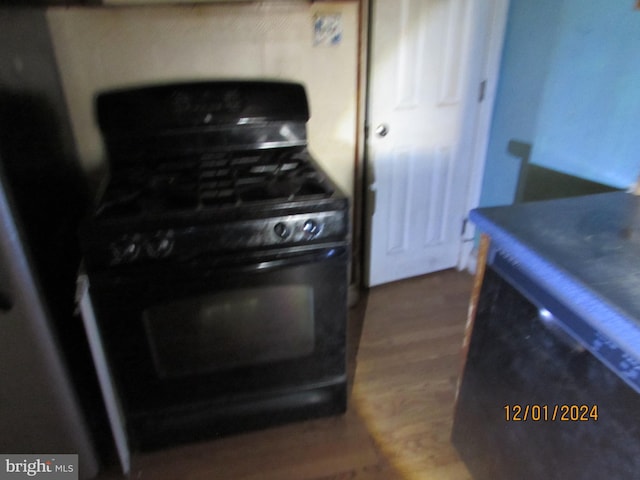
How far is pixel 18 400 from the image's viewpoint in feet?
4.05

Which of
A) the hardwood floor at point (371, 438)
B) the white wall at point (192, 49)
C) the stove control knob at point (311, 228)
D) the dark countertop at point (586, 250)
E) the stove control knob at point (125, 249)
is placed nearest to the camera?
the dark countertop at point (586, 250)

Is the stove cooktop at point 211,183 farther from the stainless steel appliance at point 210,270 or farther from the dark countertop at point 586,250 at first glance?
the dark countertop at point 586,250

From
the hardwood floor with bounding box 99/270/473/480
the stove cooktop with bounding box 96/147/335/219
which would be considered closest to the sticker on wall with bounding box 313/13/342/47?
the stove cooktop with bounding box 96/147/335/219

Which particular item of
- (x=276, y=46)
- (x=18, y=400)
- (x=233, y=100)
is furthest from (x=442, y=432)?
(x=276, y=46)

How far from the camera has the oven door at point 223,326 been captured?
1.27 metres

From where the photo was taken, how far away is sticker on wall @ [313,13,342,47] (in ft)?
5.82

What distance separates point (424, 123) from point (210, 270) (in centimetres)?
133

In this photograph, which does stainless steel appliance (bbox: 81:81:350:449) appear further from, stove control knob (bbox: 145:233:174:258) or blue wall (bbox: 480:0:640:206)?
blue wall (bbox: 480:0:640:206)

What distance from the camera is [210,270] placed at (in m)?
1.28

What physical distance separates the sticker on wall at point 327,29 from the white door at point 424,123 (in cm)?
17

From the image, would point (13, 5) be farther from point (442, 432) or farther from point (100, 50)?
point (442, 432)

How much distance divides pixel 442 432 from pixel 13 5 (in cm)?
184
